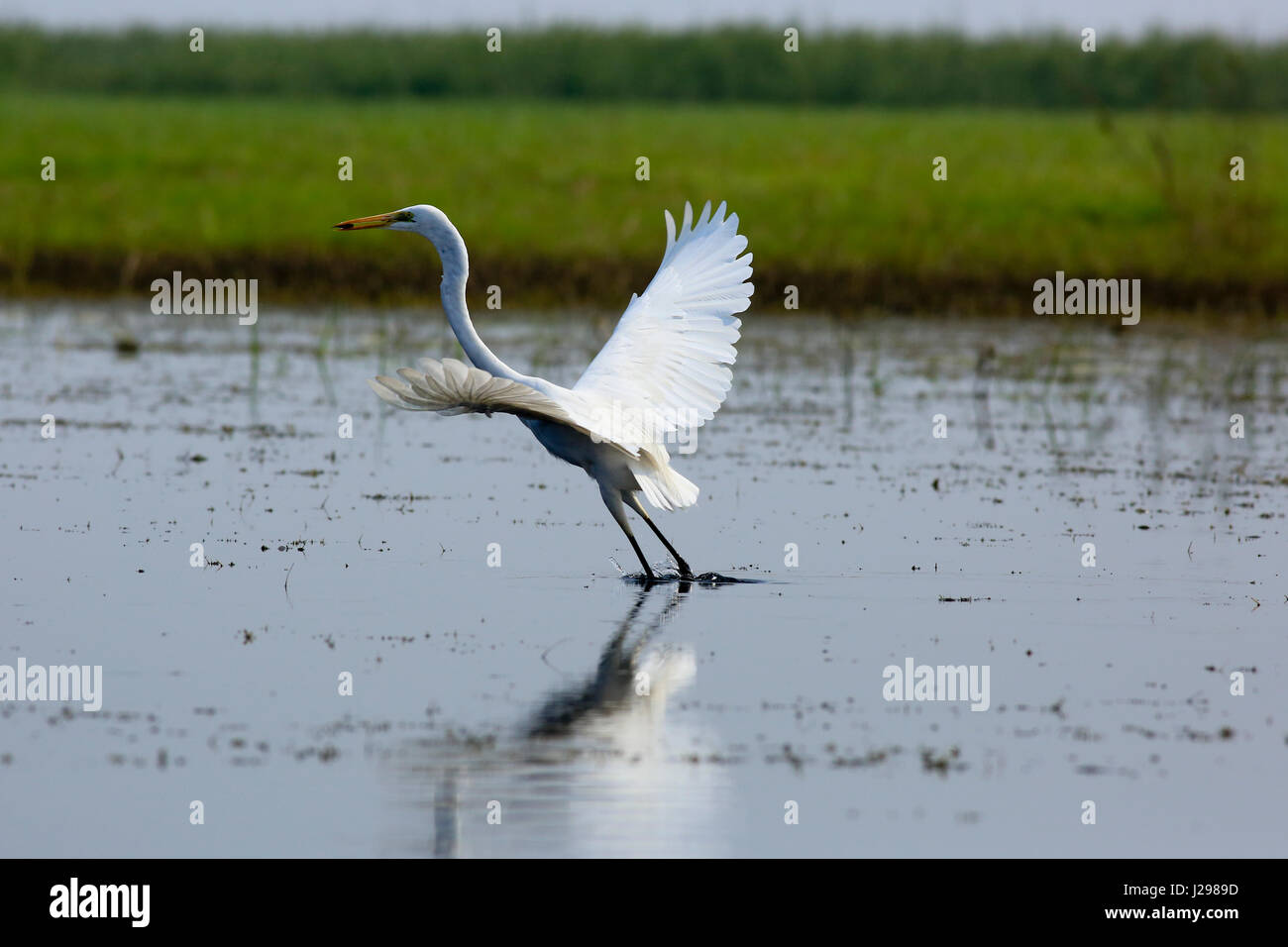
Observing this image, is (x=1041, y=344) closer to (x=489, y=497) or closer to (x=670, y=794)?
(x=489, y=497)

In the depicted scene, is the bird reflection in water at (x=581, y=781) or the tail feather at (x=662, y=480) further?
the tail feather at (x=662, y=480)

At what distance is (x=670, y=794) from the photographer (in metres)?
6.30

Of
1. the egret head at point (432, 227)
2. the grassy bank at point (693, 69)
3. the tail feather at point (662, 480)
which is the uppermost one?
the grassy bank at point (693, 69)

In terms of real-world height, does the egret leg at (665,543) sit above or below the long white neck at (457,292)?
below

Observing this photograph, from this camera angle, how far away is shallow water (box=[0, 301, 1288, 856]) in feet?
20.1

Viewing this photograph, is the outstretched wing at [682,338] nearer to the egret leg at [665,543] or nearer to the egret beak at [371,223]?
the egret leg at [665,543]

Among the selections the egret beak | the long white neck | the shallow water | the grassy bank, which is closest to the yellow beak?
the egret beak

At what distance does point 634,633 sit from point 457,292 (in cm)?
234

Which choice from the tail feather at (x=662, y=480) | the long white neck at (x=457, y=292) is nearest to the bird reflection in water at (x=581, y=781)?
the tail feather at (x=662, y=480)

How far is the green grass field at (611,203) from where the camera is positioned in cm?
2545

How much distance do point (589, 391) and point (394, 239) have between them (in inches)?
692

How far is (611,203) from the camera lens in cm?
2855

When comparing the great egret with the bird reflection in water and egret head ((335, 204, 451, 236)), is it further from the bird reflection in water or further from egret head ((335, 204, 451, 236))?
the bird reflection in water
